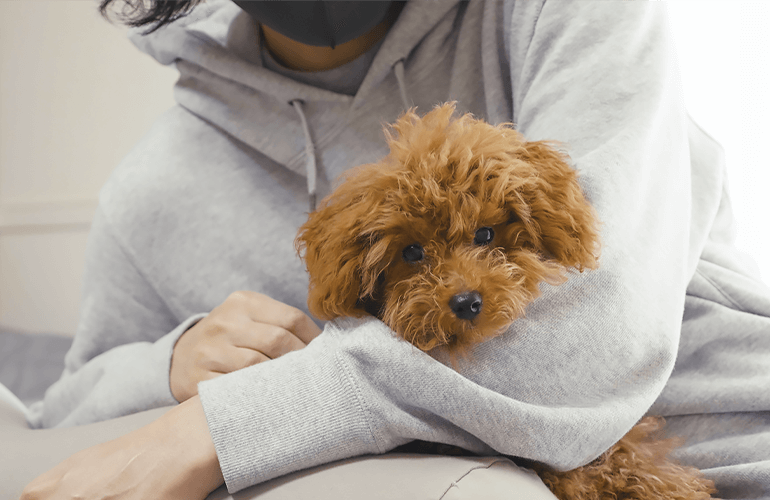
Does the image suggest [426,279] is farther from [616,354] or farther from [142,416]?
[142,416]

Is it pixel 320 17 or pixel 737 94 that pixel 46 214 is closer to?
pixel 320 17

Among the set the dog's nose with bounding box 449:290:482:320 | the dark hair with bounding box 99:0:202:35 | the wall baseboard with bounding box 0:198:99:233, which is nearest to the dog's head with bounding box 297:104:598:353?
the dog's nose with bounding box 449:290:482:320

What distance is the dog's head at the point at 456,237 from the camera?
1.95ft

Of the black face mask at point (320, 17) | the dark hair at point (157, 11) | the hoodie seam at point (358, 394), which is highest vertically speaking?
the dark hair at point (157, 11)

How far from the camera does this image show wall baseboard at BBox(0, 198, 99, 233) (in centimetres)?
248

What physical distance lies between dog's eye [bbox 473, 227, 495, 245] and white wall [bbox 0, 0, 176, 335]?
2.16 meters

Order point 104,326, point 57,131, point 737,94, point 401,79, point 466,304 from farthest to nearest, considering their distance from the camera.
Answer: point 57,131
point 737,94
point 104,326
point 401,79
point 466,304

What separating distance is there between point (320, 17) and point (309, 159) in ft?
0.85

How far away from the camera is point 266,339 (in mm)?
792

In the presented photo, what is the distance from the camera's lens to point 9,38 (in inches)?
90.4

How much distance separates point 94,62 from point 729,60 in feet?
7.94

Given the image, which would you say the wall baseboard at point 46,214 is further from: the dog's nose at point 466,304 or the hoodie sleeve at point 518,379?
the dog's nose at point 466,304

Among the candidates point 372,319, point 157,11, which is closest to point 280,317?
point 372,319

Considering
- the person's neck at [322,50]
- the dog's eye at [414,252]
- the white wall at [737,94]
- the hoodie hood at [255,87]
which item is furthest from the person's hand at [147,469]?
the white wall at [737,94]
